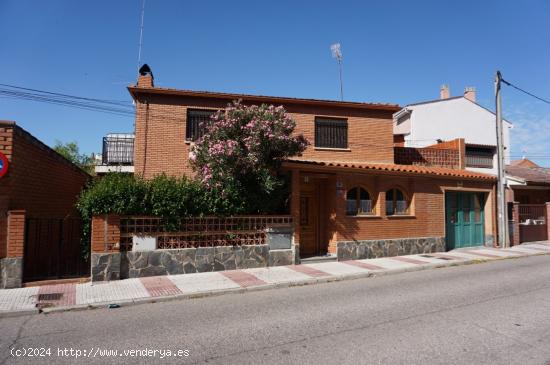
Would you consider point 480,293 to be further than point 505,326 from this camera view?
Yes

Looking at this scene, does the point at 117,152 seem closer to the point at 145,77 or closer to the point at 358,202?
the point at 145,77

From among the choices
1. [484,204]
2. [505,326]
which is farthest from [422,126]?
[505,326]

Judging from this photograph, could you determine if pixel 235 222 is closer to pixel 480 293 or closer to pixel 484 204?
pixel 480 293

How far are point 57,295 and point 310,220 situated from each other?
26.6 ft

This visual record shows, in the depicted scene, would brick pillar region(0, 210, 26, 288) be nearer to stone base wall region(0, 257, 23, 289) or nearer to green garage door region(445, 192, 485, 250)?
stone base wall region(0, 257, 23, 289)

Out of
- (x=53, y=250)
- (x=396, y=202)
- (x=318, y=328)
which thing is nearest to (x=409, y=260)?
(x=396, y=202)

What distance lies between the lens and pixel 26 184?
31.0 ft

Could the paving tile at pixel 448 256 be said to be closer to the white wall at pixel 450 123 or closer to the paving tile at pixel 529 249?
the paving tile at pixel 529 249

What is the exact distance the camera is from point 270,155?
10.7 m

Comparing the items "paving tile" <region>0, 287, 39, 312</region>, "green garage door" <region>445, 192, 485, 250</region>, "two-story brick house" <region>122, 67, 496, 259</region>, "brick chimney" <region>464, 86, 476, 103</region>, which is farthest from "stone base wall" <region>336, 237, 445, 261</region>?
"brick chimney" <region>464, 86, 476, 103</region>

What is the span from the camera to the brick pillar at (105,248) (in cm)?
909

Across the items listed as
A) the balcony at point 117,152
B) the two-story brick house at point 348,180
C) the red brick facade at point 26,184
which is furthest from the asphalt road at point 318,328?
the balcony at point 117,152

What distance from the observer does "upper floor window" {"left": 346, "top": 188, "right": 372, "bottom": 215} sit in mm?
13094

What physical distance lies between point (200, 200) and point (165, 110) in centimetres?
548
